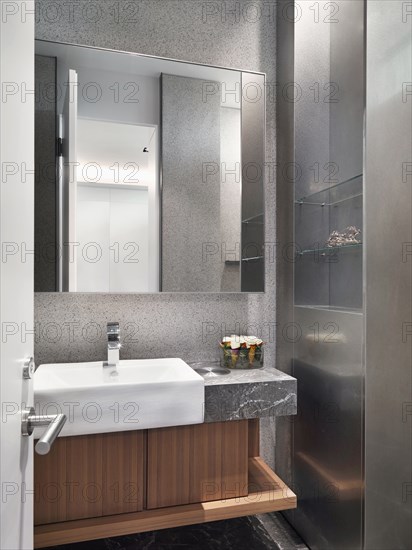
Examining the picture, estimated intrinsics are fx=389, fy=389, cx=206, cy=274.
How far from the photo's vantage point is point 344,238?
156 cm

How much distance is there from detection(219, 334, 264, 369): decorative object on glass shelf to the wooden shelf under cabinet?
242 millimetres

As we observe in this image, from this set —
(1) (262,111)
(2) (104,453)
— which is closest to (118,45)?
(1) (262,111)

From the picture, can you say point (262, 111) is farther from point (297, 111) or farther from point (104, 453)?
point (104, 453)

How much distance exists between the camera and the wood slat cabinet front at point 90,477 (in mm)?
1291

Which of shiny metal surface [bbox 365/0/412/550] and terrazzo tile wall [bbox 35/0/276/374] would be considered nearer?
shiny metal surface [bbox 365/0/412/550]

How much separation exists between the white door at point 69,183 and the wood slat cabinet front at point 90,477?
1.98 feet

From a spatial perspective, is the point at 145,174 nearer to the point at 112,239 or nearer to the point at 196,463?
the point at 112,239

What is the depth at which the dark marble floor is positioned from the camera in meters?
1.57

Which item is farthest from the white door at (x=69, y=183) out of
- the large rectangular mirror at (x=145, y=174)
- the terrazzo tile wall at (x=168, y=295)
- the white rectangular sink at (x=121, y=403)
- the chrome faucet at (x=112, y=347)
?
the white rectangular sink at (x=121, y=403)

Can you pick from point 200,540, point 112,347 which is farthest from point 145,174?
point 200,540

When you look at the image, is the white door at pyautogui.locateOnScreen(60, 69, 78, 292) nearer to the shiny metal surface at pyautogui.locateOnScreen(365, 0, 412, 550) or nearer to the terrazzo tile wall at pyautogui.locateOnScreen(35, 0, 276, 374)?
the terrazzo tile wall at pyautogui.locateOnScreen(35, 0, 276, 374)

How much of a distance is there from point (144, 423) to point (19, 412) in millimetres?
581

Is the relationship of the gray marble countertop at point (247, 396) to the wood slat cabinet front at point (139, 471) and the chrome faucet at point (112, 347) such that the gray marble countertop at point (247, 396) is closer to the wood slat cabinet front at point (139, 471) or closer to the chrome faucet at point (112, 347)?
the wood slat cabinet front at point (139, 471)

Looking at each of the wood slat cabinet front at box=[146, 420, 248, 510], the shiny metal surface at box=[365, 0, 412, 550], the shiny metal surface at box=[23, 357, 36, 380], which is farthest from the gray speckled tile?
the shiny metal surface at box=[23, 357, 36, 380]
